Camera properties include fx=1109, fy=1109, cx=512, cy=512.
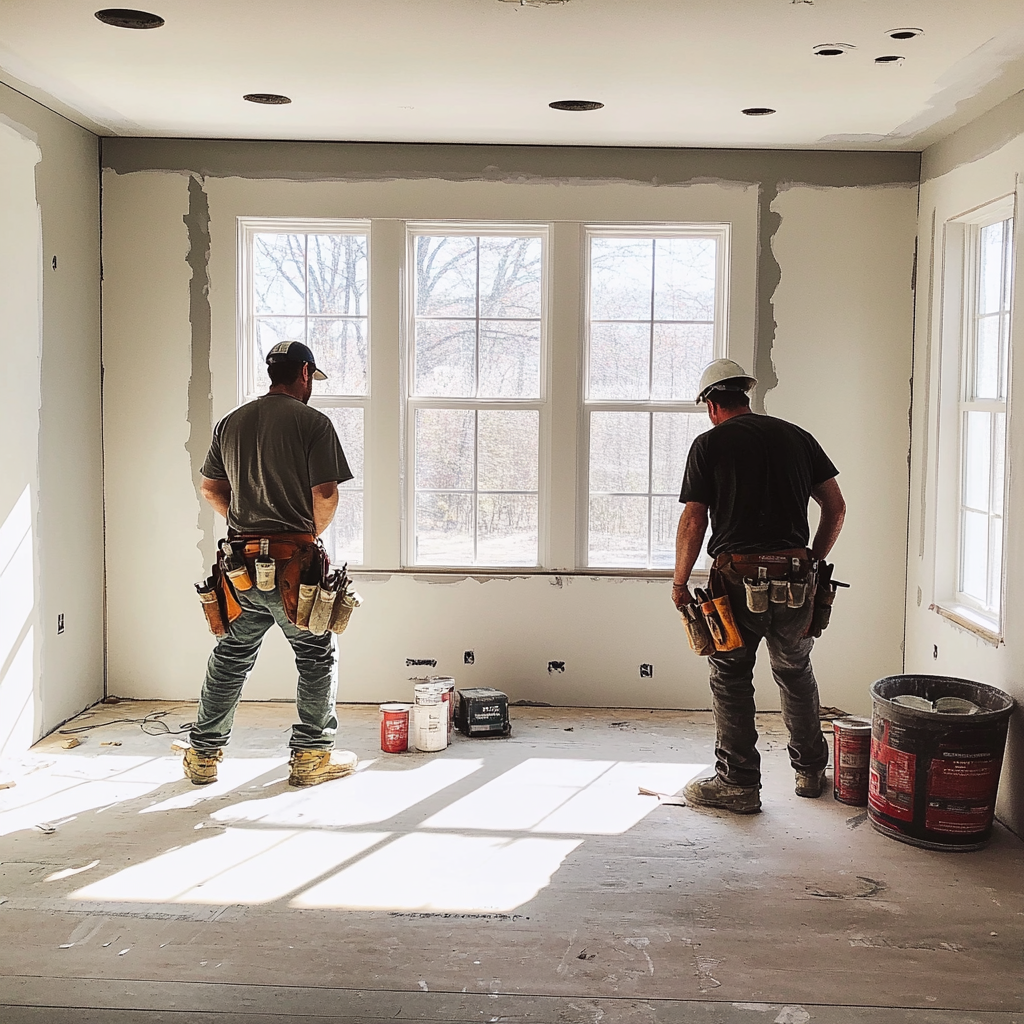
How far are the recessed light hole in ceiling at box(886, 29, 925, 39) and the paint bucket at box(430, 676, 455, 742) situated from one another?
9.89 feet

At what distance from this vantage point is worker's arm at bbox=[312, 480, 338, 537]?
406 centimetres

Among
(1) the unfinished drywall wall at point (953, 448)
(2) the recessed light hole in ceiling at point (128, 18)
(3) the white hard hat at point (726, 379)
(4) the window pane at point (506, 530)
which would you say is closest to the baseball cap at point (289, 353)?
(2) the recessed light hole in ceiling at point (128, 18)

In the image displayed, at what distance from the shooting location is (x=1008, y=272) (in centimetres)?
440

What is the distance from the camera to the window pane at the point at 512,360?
18.0 ft

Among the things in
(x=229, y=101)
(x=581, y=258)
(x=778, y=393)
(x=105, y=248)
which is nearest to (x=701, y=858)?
(x=778, y=393)

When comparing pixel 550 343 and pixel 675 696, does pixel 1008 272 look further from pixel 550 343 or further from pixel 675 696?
pixel 675 696

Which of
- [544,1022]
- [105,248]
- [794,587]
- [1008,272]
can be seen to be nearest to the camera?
[544,1022]

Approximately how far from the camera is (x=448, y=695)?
16.0ft

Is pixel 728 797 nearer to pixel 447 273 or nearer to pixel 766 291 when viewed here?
pixel 766 291

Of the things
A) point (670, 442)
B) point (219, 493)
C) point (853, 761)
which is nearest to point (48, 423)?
point (219, 493)

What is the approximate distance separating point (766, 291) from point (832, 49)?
5.53 ft

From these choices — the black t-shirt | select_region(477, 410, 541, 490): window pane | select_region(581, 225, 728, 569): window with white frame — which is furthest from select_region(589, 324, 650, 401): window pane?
the black t-shirt

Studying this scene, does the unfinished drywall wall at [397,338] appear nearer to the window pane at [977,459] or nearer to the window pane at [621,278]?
the window pane at [621,278]

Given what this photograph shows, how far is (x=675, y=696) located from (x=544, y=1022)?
9.70ft
